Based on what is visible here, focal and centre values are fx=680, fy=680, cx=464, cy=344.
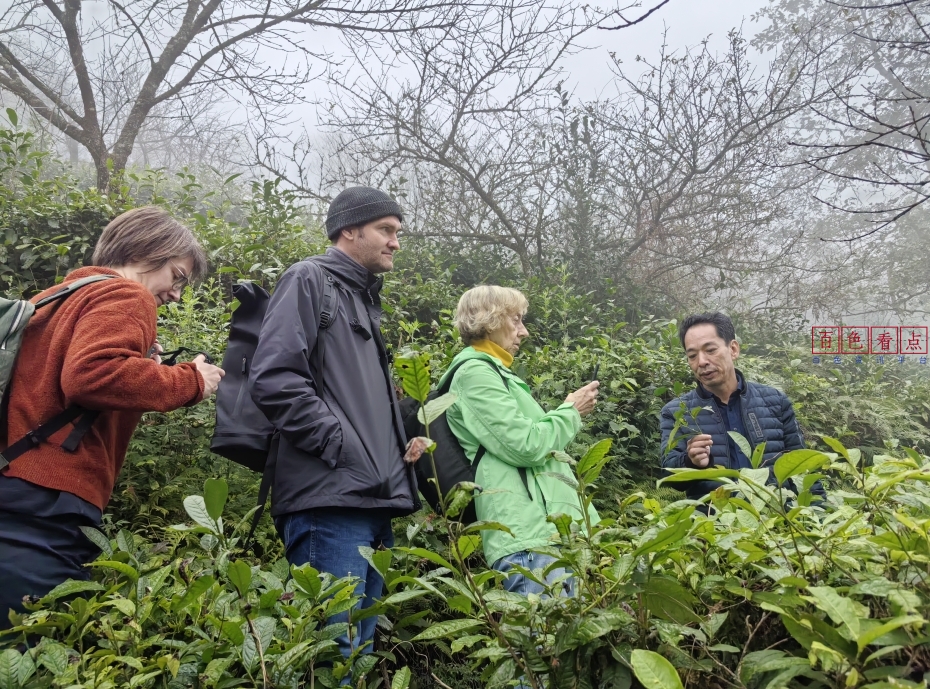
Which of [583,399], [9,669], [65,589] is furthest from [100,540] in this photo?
[583,399]

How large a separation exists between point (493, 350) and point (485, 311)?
18 cm

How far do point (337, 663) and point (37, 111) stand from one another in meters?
8.42

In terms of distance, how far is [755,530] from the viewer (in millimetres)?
1313

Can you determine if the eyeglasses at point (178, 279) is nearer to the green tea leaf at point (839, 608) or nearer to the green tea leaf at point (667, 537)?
the green tea leaf at point (667, 537)

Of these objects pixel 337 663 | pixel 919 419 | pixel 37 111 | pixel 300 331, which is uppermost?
pixel 37 111

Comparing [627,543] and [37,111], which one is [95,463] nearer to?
[627,543]

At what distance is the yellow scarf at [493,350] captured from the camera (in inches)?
117

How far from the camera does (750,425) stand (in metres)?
3.47

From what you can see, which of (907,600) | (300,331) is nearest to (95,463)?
(300,331)

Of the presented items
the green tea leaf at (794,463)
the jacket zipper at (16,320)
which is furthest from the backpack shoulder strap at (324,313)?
the green tea leaf at (794,463)

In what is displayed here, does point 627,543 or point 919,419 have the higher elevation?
point 627,543

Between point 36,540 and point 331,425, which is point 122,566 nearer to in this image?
point 36,540

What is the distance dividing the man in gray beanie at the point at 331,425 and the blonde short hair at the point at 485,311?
432 millimetres

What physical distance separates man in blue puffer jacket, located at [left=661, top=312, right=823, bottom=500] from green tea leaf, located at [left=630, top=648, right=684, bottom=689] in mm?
2473
